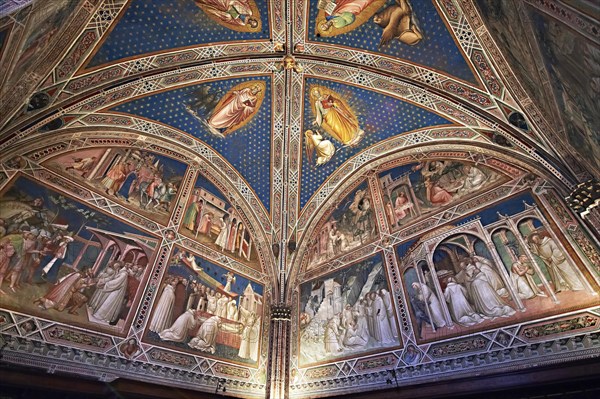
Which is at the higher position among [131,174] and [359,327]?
[131,174]

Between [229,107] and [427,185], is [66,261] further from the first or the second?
[427,185]

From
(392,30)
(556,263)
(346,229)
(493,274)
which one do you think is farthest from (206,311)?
(392,30)

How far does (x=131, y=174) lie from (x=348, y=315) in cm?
648

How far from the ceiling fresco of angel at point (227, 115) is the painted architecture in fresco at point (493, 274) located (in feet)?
Result: 17.1

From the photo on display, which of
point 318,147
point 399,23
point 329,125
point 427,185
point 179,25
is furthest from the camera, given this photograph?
point 318,147

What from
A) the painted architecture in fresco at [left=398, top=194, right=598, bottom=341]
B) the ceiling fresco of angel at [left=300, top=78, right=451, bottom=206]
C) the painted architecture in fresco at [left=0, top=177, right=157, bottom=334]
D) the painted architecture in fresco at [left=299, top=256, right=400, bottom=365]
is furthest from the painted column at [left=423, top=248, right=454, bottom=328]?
the painted architecture in fresco at [left=0, top=177, right=157, bottom=334]

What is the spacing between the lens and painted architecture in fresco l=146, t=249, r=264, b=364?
8.31m

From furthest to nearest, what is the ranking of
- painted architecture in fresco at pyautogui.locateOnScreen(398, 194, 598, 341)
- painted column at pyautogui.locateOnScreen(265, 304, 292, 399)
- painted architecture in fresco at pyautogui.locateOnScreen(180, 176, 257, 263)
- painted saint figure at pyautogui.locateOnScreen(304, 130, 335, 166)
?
painted saint figure at pyautogui.locateOnScreen(304, 130, 335, 166), painted architecture in fresco at pyautogui.locateOnScreen(180, 176, 257, 263), painted column at pyautogui.locateOnScreen(265, 304, 292, 399), painted architecture in fresco at pyautogui.locateOnScreen(398, 194, 598, 341)

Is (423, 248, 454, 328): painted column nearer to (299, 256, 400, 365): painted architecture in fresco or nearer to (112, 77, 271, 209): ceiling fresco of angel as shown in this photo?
(299, 256, 400, 365): painted architecture in fresco

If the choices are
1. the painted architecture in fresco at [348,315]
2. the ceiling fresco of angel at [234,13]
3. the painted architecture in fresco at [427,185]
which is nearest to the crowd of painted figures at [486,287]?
the painted architecture in fresco at [348,315]

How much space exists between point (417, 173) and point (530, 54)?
13.9 ft

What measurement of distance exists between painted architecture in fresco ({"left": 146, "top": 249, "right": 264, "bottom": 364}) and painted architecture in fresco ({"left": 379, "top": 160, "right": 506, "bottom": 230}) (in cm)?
451

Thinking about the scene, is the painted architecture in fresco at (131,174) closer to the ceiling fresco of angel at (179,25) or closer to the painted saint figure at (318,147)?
the ceiling fresco of angel at (179,25)

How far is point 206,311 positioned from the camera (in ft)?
29.7
